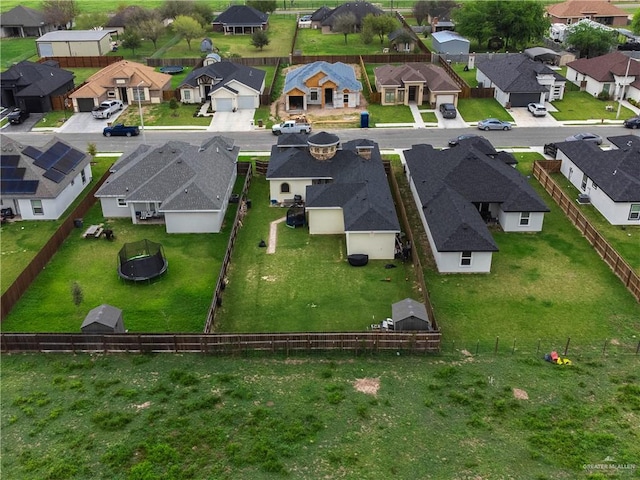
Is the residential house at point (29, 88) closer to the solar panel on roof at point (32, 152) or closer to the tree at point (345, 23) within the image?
the solar panel on roof at point (32, 152)

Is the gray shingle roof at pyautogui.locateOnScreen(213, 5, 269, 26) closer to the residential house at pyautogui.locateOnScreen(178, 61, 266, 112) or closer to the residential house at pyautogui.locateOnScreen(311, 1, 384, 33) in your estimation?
the residential house at pyautogui.locateOnScreen(311, 1, 384, 33)

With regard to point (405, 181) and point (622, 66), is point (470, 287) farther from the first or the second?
point (622, 66)

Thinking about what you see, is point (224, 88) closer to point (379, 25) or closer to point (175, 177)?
point (175, 177)

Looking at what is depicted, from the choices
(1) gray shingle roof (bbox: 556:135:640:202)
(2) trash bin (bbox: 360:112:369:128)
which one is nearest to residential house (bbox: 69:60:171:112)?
(2) trash bin (bbox: 360:112:369:128)

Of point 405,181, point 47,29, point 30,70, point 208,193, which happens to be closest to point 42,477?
point 208,193

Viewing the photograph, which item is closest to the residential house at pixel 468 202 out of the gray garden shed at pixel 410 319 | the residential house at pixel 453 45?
the gray garden shed at pixel 410 319

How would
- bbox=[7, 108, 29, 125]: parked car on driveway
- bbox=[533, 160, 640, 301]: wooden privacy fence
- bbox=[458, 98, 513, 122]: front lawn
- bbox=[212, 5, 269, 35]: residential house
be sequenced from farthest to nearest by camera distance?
bbox=[212, 5, 269, 35]: residential house, bbox=[458, 98, 513, 122]: front lawn, bbox=[7, 108, 29, 125]: parked car on driveway, bbox=[533, 160, 640, 301]: wooden privacy fence
